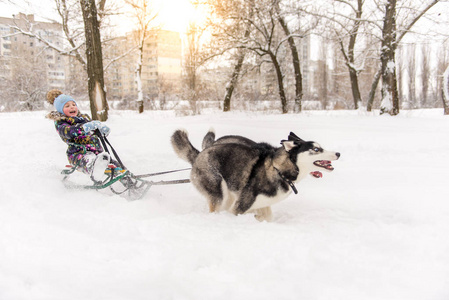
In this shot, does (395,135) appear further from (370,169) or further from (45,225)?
(45,225)

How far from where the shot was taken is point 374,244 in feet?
8.43

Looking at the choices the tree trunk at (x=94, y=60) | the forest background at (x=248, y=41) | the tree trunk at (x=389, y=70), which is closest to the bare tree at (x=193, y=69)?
the forest background at (x=248, y=41)

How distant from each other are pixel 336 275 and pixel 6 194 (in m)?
3.46

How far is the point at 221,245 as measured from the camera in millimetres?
2418

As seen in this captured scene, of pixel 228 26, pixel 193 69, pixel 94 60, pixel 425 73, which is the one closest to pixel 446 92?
pixel 228 26

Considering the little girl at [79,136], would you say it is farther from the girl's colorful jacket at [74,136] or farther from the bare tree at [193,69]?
the bare tree at [193,69]

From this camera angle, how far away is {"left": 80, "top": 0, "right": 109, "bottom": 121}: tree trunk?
864cm

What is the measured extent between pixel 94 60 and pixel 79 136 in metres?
5.82

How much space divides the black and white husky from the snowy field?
10.7 inches

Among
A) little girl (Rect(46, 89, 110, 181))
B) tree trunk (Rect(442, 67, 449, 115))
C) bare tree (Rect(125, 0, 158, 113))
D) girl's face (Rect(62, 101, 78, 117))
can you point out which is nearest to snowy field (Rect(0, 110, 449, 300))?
little girl (Rect(46, 89, 110, 181))

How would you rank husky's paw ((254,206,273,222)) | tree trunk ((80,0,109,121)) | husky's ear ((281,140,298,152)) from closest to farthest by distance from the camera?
husky's ear ((281,140,298,152))
husky's paw ((254,206,273,222))
tree trunk ((80,0,109,121))

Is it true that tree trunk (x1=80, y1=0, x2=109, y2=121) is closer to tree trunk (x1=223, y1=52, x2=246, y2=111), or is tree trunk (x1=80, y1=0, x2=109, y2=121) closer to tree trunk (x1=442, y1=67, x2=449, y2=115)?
tree trunk (x1=223, y1=52, x2=246, y2=111)

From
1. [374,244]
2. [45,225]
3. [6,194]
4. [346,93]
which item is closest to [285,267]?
[374,244]

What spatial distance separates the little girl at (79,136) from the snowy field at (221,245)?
37 centimetres
